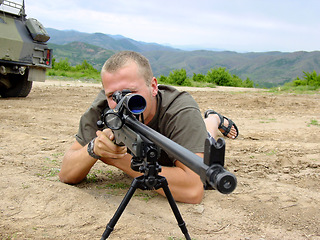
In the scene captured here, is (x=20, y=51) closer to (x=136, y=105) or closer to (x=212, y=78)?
(x=136, y=105)

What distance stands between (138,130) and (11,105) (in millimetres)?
6814

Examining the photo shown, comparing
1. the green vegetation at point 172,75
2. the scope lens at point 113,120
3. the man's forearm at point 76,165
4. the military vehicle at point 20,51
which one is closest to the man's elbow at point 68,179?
the man's forearm at point 76,165

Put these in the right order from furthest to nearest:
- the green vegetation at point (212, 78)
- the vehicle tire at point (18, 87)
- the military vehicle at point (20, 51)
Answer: the green vegetation at point (212, 78)
the vehicle tire at point (18, 87)
the military vehicle at point (20, 51)

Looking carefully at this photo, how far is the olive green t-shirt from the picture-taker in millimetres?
2529

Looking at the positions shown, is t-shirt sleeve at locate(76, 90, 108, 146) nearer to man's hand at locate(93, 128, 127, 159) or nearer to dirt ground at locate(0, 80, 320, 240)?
dirt ground at locate(0, 80, 320, 240)

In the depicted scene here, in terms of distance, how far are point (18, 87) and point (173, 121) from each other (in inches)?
302

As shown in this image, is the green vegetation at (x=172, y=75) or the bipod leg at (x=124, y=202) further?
the green vegetation at (x=172, y=75)

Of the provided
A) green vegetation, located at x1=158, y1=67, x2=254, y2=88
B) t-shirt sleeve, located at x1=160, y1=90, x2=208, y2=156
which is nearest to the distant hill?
green vegetation, located at x1=158, y1=67, x2=254, y2=88

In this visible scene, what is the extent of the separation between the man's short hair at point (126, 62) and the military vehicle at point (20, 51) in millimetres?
6584

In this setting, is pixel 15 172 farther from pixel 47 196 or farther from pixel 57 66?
pixel 57 66

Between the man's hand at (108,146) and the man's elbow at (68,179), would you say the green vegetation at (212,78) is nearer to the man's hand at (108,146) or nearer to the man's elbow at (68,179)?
the man's elbow at (68,179)

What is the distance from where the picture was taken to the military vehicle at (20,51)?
26.9 ft

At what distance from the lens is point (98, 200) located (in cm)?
266

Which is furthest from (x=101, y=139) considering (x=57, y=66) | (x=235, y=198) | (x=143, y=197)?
(x=57, y=66)
